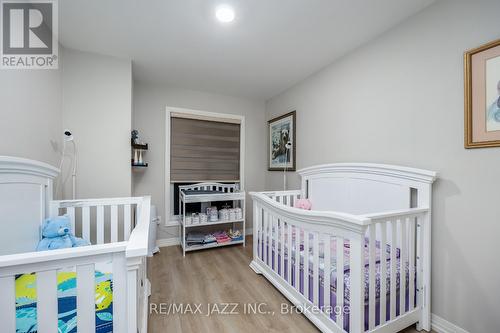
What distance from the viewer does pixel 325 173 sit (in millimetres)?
2289

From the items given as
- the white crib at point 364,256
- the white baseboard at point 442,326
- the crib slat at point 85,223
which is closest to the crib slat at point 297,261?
the white crib at point 364,256

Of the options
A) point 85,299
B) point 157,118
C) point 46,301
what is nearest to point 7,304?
point 46,301

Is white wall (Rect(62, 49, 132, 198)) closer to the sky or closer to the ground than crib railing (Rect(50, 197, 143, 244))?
closer to the sky

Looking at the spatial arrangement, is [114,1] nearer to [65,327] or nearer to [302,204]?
[65,327]

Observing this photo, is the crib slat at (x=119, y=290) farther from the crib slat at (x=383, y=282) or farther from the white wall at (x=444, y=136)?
the white wall at (x=444, y=136)

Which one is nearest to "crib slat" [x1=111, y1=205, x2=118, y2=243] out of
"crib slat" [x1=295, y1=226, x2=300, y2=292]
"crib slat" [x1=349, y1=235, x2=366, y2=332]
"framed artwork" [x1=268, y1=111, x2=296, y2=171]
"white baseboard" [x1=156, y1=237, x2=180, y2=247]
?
"white baseboard" [x1=156, y1=237, x2=180, y2=247]

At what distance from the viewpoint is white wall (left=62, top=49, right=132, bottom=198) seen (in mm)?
2020

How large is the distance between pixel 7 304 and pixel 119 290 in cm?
30

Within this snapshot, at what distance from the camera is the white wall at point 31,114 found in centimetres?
128

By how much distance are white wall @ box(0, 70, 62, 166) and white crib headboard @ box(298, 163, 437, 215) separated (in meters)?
2.45

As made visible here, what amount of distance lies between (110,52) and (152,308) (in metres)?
2.35

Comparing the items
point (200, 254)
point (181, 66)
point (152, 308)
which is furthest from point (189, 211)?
point (181, 66)

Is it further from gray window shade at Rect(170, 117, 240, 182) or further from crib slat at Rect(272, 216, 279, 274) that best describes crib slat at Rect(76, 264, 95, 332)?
gray window shade at Rect(170, 117, 240, 182)

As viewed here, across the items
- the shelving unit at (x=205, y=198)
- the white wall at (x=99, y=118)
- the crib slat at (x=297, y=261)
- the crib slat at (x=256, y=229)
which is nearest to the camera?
the crib slat at (x=297, y=261)
